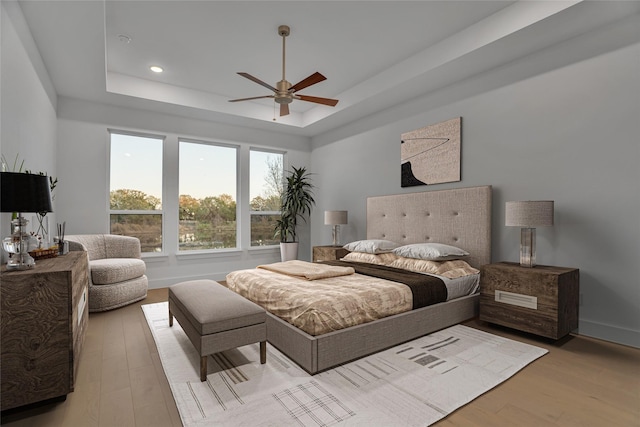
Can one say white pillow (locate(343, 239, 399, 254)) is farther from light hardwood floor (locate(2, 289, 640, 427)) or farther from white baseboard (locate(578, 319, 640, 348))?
white baseboard (locate(578, 319, 640, 348))

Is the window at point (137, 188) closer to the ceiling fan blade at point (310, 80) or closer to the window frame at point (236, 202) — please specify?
the window frame at point (236, 202)

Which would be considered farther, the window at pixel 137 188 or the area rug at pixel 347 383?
the window at pixel 137 188

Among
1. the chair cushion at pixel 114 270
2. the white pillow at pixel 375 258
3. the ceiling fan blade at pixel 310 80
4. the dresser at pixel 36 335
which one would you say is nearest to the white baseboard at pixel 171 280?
the chair cushion at pixel 114 270

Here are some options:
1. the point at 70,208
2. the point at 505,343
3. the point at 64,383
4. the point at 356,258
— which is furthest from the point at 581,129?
the point at 70,208

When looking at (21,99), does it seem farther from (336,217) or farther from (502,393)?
(502,393)

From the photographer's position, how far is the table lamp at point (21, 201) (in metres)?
1.84

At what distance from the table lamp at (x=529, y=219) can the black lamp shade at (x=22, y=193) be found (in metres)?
3.61

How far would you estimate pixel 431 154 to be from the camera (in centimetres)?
432

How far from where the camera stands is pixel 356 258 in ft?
14.5

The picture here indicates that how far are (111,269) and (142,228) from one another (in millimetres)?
1352

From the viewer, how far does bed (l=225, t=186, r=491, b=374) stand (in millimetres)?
2340

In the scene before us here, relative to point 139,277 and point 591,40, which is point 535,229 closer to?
point 591,40

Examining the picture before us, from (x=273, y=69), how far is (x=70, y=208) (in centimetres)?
336

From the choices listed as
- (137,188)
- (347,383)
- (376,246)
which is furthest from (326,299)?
(137,188)
